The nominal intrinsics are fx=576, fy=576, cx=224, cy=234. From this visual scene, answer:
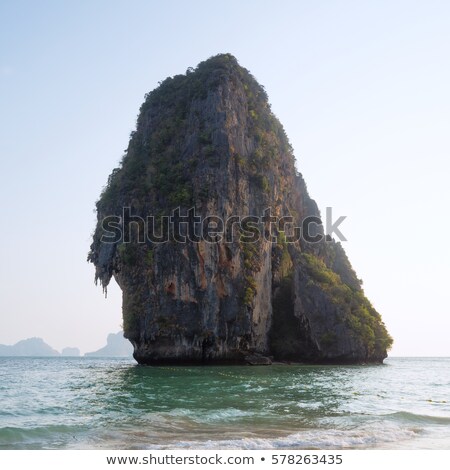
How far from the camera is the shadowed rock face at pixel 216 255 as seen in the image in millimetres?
40094

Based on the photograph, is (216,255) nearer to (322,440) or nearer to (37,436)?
(37,436)

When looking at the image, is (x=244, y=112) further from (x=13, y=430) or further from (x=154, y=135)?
(x=13, y=430)

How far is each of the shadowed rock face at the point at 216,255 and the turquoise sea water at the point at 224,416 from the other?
1644 centimetres

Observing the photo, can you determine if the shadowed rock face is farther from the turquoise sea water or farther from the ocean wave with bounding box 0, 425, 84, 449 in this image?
the ocean wave with bounding box 0, 425, 84, 449

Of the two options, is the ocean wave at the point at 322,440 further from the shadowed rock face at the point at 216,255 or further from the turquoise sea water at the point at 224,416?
the shadowed rock face at the point at 216,255

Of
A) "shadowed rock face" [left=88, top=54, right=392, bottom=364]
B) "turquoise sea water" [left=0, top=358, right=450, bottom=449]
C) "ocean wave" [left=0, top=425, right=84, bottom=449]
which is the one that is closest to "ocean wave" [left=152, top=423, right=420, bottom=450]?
"turquoise sea water" [left=0, top=358, right=450, bottom=449]

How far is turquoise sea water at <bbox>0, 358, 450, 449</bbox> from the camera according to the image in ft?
37.0

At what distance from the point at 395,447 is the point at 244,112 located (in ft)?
140

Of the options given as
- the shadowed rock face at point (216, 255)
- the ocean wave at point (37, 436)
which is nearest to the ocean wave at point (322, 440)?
the ocean wave at point (37, 436)

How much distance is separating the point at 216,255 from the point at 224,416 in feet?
88.6

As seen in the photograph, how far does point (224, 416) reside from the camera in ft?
47.0

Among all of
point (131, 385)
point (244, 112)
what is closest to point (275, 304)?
point (244, 112)

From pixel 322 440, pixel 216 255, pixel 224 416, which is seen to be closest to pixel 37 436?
pixel 224 416

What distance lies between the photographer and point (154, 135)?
49.9 meters
